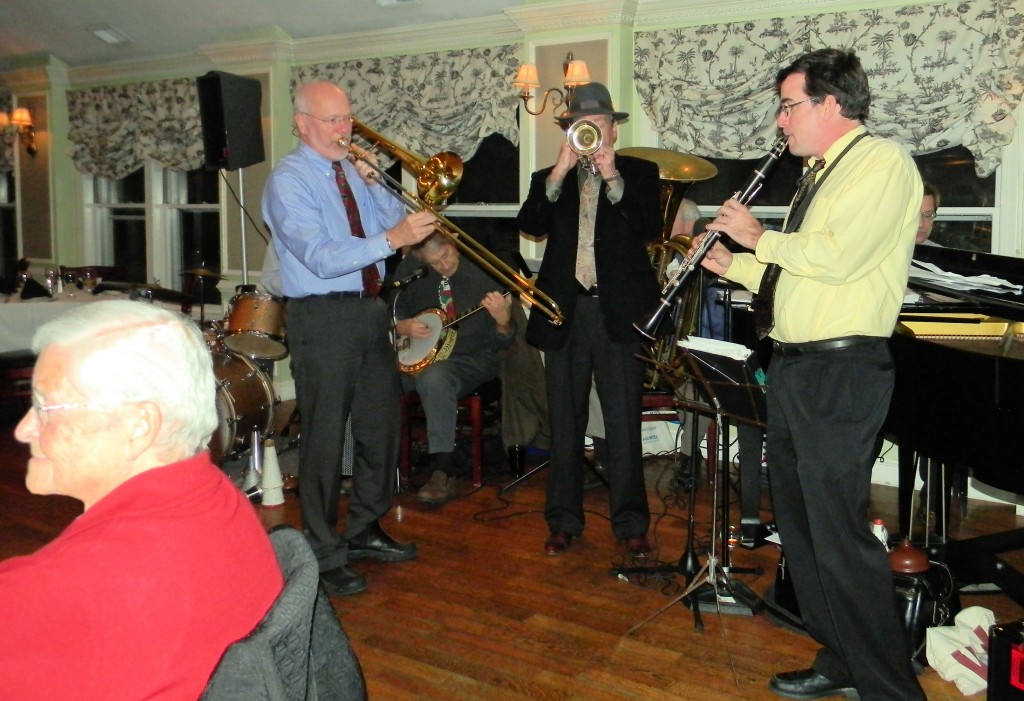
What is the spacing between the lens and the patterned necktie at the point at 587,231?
3.52m

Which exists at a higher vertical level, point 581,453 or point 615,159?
point 615,159

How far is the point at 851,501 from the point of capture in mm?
2338

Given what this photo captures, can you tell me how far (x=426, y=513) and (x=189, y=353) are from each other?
9.90ft

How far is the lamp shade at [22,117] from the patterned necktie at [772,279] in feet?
25.3

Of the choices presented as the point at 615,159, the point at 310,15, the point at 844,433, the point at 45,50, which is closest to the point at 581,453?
the point at 615,159

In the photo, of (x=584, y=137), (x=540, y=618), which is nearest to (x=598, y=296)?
(x=584, y=137)

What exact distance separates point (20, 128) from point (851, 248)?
812 cm

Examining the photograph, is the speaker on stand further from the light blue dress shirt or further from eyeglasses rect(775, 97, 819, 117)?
eyeglasses rect(775, 97, 819, 117)

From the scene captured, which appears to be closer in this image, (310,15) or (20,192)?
(310,15)

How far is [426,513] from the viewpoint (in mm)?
4266

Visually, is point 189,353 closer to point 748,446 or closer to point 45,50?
point 748,446

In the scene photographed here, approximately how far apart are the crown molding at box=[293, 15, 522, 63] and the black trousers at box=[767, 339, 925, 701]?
3.93m

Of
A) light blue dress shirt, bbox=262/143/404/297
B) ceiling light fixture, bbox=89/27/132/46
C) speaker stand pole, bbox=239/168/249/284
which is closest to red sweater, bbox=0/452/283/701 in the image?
light blue dress shirt, bbox=262/143/404/297

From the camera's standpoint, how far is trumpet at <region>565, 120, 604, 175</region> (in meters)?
3.33
